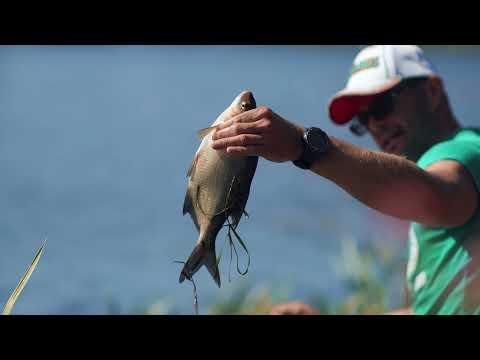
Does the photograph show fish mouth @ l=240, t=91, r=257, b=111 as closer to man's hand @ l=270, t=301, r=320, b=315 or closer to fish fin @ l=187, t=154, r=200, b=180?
fish fin @ l=187, t=154, r=200, b=180

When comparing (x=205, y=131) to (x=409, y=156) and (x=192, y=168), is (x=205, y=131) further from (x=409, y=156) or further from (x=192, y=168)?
(x=409, y=156)

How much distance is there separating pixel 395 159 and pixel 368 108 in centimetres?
106

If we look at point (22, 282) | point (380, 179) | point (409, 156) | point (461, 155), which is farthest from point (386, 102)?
point (22, 282)

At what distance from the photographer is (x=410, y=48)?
305 centimetres

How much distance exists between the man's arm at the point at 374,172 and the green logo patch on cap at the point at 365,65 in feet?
2.73

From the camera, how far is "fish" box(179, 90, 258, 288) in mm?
1722

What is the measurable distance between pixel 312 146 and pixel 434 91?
131 cm

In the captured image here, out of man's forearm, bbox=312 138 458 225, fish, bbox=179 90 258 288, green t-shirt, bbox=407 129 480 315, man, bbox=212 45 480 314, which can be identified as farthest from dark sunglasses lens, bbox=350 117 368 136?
fish, bbox=179 90 258 288

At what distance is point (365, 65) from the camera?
3.01 meters

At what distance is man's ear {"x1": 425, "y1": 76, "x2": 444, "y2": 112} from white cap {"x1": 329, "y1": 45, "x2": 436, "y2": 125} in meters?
0.03

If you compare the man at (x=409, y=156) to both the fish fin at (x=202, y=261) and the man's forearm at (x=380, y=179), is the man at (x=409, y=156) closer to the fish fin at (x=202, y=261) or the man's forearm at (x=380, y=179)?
the man's forearm at (x=380, y=179)

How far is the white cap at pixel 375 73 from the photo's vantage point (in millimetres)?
2908
